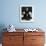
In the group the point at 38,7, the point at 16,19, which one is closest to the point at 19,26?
the point at 16,19

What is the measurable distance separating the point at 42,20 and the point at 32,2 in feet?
2.16

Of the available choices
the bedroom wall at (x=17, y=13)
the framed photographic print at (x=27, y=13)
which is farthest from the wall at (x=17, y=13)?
the framed photographic print at (x=27, y=13)

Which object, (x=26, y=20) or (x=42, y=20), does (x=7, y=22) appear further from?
(x=42, y=20)

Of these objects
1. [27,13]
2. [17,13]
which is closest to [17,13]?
[17,13]

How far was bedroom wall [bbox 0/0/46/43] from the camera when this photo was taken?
4001 mm

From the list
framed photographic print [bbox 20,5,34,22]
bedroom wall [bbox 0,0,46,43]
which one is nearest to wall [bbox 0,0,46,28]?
bedroom wall [bbox 0,0,46,43]

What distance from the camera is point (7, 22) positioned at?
405 cm

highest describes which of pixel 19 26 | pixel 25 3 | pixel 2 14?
pixel 25 3

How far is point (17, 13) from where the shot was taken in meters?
4.03

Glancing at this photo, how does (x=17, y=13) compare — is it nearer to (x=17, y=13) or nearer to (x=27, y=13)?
(x=17, y=13)

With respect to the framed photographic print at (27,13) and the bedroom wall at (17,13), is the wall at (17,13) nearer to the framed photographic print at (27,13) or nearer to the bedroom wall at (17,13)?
the bedroom wall at (17,13)

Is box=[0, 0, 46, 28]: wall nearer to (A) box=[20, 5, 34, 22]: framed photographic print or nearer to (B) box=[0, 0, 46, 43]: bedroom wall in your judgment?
(B) box=[0, 0, 46, 43]: bedroom wall

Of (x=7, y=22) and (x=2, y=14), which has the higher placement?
(x=2, y=14)

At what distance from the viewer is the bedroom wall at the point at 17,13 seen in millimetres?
4001
